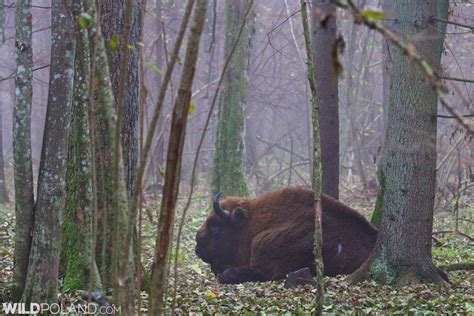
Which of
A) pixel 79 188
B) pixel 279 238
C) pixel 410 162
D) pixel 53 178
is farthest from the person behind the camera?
pixel 279 238

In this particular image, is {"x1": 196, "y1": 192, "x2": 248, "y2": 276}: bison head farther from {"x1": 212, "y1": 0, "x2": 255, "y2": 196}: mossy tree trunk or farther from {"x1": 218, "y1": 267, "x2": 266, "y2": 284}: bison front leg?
{"x1": 212, "y1": 0, "x2": 255, "y2": 196}: mossy tree trunk

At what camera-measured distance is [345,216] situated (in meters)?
9.26

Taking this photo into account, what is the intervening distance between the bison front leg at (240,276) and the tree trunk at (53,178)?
3.85m

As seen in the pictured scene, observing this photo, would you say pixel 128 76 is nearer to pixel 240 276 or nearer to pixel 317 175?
pixel 317 175

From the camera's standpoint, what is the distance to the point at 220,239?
986 centimetres

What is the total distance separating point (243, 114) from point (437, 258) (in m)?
7.55

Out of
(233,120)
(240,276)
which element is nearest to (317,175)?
(240,276)

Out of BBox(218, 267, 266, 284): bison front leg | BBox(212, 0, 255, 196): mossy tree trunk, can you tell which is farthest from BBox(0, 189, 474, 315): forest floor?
BBox(212, 0, 255, 196): mossy tree trunk

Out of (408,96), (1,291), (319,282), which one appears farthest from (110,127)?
(408,96)

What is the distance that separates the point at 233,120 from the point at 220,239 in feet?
23.1

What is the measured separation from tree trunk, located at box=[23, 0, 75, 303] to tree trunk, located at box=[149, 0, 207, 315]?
240cm

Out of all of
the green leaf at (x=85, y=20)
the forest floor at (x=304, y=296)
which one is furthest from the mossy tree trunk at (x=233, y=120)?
the green leaf at (x=85, y=20)

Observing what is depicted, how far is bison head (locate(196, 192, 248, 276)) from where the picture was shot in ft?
32.0

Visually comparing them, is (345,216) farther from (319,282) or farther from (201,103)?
(201,103)
